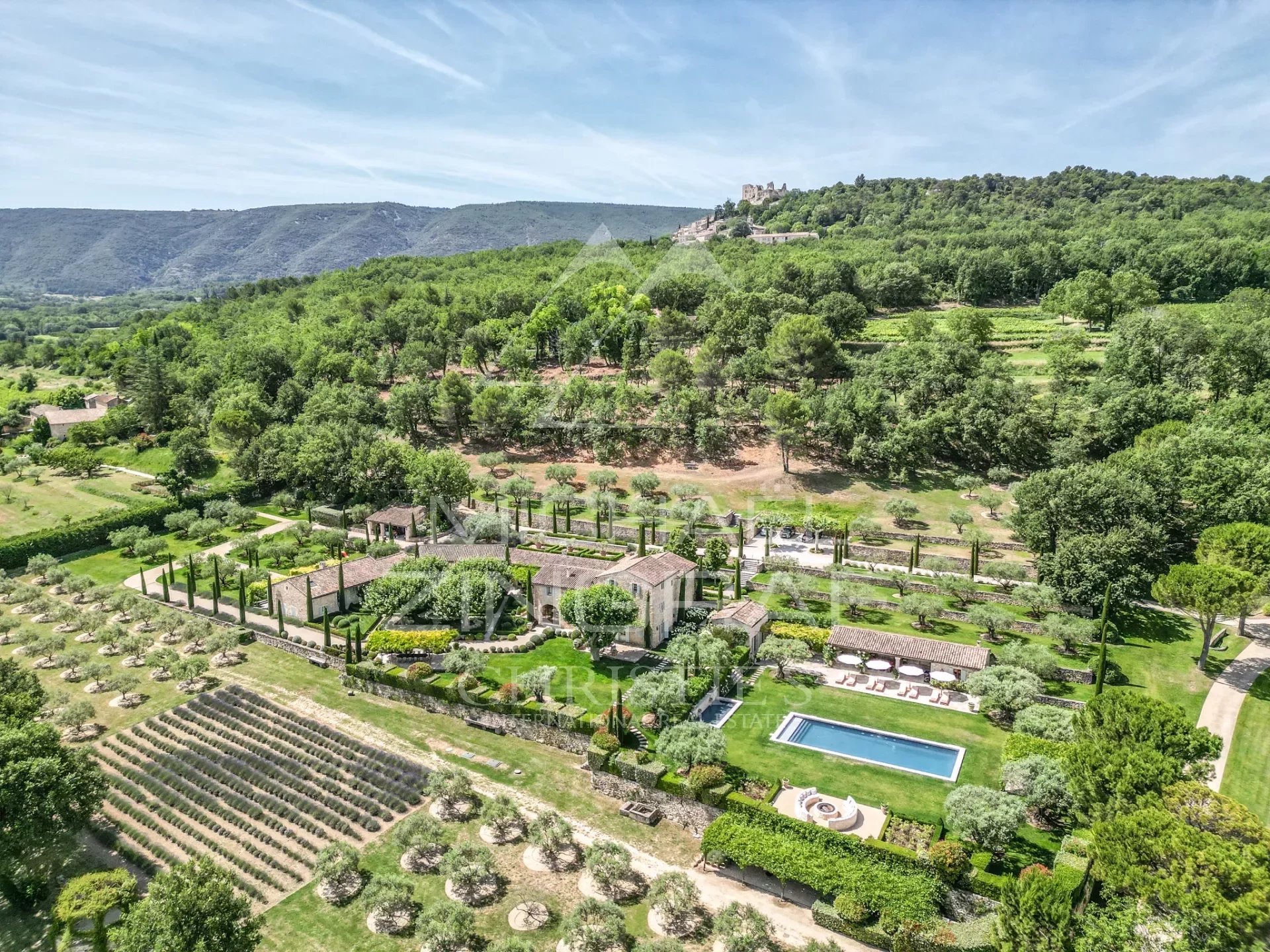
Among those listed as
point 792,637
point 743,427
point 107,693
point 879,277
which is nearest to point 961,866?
point 792,637

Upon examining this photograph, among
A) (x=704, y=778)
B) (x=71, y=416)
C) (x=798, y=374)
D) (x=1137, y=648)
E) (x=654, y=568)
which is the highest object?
(x=798, y=374)

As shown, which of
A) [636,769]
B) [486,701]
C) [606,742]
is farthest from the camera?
[486,701]

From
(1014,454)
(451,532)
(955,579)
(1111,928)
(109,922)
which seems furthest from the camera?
(1014,454)

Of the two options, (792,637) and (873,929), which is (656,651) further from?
(873,929)

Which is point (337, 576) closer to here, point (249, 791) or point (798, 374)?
point (249, 791)

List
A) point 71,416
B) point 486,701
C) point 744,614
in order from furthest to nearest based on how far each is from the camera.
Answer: point 71,416 → point 744,614 → point 486,701

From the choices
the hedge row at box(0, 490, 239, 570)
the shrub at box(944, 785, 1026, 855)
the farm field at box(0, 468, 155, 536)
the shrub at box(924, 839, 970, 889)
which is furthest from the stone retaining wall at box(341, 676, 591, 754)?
the farm field at box(0, 468, 155, 536)

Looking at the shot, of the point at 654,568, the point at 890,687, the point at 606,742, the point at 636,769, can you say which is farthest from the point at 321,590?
the point at 890,687
